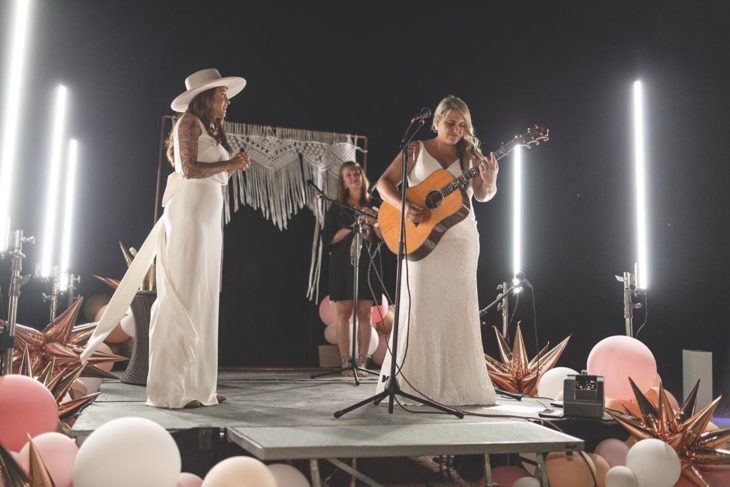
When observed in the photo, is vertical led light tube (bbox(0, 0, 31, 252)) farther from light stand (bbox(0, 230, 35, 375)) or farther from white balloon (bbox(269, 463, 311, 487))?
white balloon (bbox(269, 463, 311, 487))

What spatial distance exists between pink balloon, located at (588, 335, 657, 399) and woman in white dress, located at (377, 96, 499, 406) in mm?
625

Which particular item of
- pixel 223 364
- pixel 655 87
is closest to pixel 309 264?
pixel 223 364

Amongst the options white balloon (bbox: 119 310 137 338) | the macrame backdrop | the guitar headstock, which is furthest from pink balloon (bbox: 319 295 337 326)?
the guitar headstock

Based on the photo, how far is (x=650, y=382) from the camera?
11.0 feet

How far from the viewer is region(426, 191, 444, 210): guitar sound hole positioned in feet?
10.7

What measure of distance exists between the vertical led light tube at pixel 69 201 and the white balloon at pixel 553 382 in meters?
3.59

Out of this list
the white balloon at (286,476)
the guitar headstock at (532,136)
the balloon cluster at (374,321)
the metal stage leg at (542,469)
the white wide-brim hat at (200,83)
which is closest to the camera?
the white balloon at (286,476)

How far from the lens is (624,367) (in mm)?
3309

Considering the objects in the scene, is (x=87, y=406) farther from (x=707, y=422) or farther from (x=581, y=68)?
(x=581, y=68)

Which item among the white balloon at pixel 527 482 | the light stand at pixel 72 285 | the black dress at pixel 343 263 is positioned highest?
the black dress at pixel 343 263

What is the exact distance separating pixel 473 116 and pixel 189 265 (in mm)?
3600

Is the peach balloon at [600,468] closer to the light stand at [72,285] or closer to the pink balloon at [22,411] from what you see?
the pink balloon at [22,411]

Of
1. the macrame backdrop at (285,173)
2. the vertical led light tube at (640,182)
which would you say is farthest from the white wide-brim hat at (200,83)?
the vertical led light tube at (640,182)

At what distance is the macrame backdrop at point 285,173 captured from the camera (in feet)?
17.8
